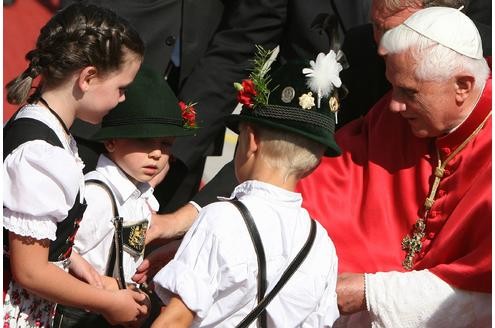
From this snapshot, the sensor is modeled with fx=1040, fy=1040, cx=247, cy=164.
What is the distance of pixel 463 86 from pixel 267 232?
1121 millimetres

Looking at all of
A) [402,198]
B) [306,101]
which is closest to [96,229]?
[306,101]

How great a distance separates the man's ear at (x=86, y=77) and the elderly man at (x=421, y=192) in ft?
3.75

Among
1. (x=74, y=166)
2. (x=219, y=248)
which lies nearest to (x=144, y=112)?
(x=74, y=166)

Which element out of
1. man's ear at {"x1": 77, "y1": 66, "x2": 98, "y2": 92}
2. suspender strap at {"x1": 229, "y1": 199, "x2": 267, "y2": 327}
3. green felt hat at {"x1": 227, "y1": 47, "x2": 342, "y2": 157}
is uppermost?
man's ear at {"x1": 77, "y1": 66, "x2": 98, "y2": 92}

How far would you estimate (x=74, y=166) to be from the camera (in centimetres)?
337

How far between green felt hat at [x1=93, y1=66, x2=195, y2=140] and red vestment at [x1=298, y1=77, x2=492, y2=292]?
0.61m

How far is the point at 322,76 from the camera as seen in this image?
11.5 ft

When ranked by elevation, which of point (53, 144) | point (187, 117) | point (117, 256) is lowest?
point (117, 256)

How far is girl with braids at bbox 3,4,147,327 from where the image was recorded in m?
3.27

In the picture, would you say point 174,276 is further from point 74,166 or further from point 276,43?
point 276,43

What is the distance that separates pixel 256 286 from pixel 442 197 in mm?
1142

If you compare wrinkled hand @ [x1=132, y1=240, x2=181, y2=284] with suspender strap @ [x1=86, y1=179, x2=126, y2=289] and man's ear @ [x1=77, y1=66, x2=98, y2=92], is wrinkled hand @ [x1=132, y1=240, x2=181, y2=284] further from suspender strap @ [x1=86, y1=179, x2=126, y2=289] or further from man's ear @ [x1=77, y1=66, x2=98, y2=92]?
man's ear @ [x1=77, y1=66, x2=98, y2=92]

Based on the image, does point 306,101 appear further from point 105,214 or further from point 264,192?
point 105,214

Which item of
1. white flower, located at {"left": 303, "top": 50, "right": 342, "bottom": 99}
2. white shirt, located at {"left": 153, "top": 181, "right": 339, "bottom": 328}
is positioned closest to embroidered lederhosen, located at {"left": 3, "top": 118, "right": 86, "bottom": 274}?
white shirt, located at {"left": 153, "top": 181, "right": 339, "bottom": 328}
